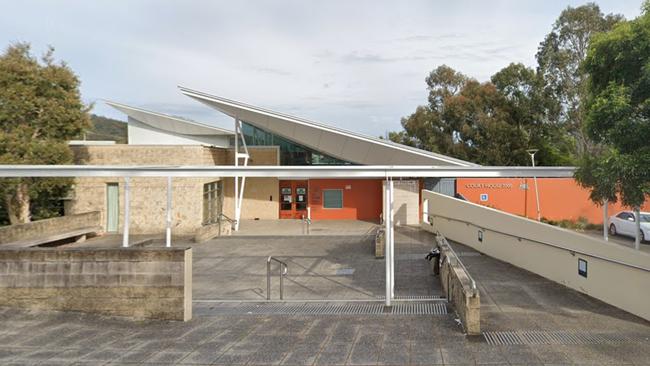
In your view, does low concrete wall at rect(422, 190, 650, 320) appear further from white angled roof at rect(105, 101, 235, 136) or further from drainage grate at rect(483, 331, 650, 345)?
white angled roof at rect(105, 101, 235, 136)

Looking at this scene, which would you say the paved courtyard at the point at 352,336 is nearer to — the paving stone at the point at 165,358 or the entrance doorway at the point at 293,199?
the paving stone at the point at 165,358

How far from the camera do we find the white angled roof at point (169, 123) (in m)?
32.0

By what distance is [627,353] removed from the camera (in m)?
6.25

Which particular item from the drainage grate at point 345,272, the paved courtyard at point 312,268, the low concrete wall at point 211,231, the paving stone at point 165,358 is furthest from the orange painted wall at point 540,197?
the paving stone at point 165,358

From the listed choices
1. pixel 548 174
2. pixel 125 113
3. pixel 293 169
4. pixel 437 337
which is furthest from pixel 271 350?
pixel 125 113

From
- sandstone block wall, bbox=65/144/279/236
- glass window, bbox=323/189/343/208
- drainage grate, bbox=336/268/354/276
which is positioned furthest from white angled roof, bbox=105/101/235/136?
drainage grate, bbox=336/268/354/276

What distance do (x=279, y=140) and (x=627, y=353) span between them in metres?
22.9

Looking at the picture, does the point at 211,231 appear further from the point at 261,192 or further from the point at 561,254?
the point at 561,254

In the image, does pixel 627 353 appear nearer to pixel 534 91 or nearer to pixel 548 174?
pixel 548 174

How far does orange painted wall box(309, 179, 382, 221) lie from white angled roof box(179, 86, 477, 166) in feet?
5.86

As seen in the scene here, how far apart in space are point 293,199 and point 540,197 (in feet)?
43.0

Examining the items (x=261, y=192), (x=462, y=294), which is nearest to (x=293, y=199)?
(x=261, y=192)

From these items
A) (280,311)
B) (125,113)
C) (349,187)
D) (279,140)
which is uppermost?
(125,113)

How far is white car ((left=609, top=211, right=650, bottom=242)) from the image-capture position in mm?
17469
